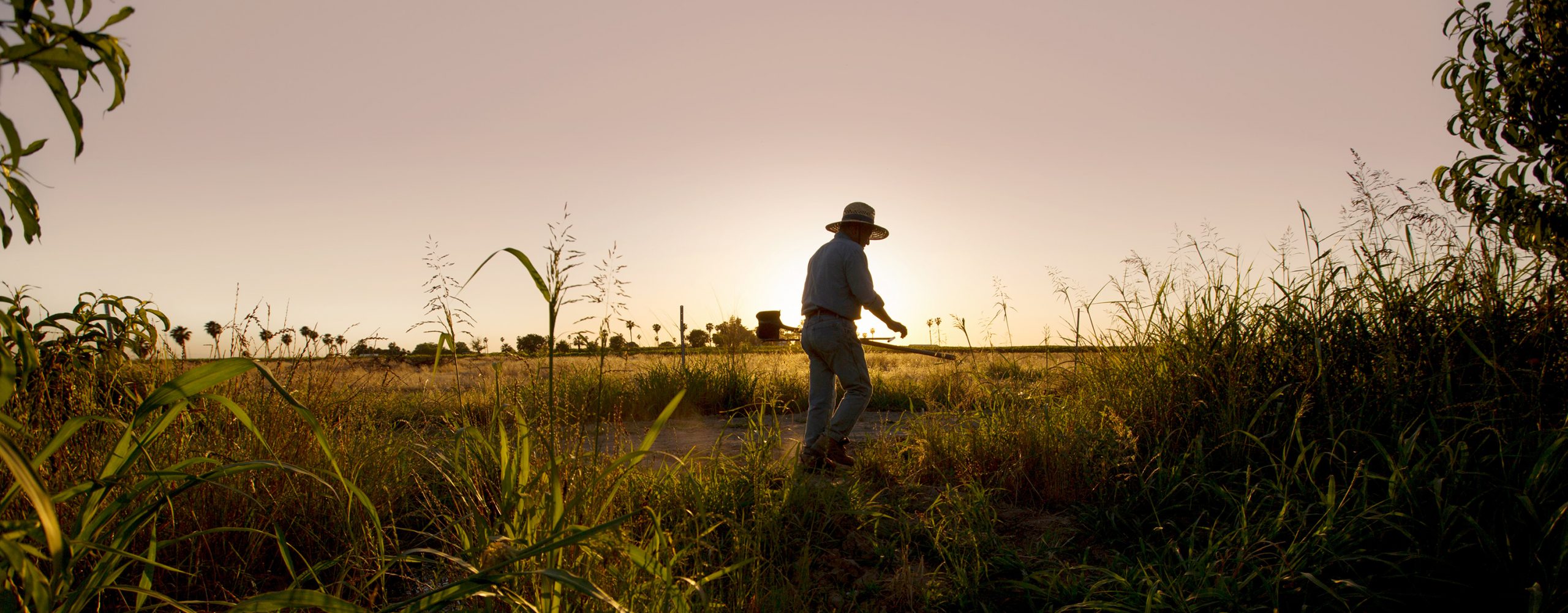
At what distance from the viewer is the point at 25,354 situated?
146 cm

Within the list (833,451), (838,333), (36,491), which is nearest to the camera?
(36,491)

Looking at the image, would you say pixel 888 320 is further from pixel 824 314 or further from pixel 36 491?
Result: pixel 36 491

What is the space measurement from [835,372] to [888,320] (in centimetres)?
56

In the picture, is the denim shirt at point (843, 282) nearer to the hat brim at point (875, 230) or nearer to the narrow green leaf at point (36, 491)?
the hat brim at point (875, 230)

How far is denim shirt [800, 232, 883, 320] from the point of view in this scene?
16.7 feet

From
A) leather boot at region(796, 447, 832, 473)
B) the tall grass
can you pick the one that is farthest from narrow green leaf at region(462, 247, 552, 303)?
leather boot at region(796, 447, 832, 473)

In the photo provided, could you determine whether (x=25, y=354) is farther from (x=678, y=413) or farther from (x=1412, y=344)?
(x=678, y=413)

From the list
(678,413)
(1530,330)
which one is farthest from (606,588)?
(678,413)

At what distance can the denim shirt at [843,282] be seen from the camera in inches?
200

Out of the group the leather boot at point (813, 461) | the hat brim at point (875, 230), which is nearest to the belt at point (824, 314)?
the hat brim at point (875, 230)

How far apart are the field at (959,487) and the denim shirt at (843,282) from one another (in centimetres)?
93

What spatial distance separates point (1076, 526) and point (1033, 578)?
68 cm

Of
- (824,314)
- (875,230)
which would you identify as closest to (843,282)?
(824,314)

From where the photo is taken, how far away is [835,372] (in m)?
5.12
